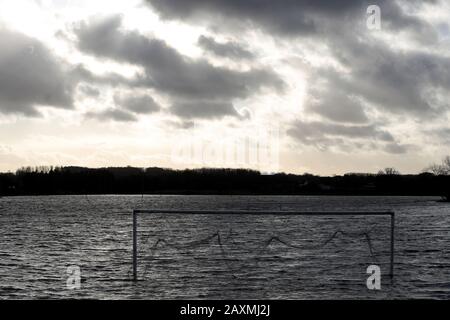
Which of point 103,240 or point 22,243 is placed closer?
point 22,243

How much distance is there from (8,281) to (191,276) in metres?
8.52

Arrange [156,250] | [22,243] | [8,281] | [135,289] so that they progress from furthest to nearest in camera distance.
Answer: [22,243], [156,250], [8,281], [135,289]

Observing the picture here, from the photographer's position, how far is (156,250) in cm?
4516

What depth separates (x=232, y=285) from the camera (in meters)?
25.5

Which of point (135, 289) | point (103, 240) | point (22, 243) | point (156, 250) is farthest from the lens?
point (103, 240)

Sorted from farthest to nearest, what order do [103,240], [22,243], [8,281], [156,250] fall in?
[103,240] → [22,243] → [156,250] → [8,281]
